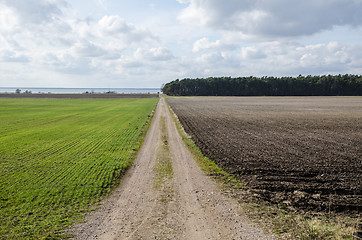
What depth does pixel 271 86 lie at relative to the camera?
18300cm

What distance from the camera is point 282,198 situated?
10.8m

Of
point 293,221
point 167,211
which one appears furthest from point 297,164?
point 167,211

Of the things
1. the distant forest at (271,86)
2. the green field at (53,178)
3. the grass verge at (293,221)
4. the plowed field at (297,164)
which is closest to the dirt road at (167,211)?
the grass verge at (293,221)

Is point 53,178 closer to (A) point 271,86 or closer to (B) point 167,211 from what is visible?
(B) point 167,211

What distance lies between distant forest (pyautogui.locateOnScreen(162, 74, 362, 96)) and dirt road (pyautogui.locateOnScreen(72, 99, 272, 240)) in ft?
586

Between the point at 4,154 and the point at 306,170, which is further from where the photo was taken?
the point at 4,154

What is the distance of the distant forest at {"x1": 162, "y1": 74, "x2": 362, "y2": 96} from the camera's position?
172 metres

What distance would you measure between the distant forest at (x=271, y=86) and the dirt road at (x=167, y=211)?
586ft

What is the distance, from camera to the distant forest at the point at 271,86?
563ft

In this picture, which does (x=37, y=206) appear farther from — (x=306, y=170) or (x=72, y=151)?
(x=306, y=170)

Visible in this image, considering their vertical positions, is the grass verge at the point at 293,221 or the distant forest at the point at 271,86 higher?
the distant forest at the point at 271,86

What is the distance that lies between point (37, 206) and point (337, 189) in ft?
40.0

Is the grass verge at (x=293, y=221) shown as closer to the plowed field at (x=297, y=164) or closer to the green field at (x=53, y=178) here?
the plowed field at (x=297, y=164)

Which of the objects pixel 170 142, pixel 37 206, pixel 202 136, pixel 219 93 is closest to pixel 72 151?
pixel 170 142
